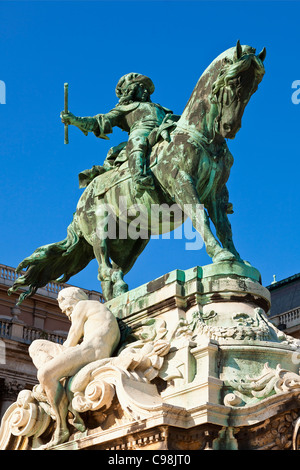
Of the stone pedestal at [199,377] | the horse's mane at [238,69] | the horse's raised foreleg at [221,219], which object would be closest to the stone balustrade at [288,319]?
the horse's raised foreleg at [221,219]

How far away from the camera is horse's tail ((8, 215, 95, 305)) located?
11203 millimetres

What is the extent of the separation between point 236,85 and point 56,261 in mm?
3403

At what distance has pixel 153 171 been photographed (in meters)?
10.2

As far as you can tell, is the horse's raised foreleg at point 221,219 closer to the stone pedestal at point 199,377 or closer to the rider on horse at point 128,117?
the stone pedestal at point 199,377

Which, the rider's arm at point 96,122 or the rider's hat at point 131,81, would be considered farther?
the rider's hat at point 131,81

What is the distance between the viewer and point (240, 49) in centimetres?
941

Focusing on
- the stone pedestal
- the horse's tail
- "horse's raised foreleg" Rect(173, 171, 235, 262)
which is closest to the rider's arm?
the horse's tail

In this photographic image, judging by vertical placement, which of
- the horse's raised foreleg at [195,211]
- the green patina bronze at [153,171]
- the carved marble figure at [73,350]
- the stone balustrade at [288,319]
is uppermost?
the stone balustrade at [288,319]

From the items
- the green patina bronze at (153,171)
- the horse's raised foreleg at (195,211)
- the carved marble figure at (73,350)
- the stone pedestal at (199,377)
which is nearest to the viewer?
the stone pedestal at (199,377)

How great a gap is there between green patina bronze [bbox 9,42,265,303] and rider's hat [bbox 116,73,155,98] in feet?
0.05

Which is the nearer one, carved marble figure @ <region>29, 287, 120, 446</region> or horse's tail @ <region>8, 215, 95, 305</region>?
carved marble figure @ <region>29, 287, 120, 446</region>

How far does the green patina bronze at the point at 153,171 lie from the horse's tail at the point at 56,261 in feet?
0.04

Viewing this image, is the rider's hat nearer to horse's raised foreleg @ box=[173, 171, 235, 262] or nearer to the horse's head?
the horse's head

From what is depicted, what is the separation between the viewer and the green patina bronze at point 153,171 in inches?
378
